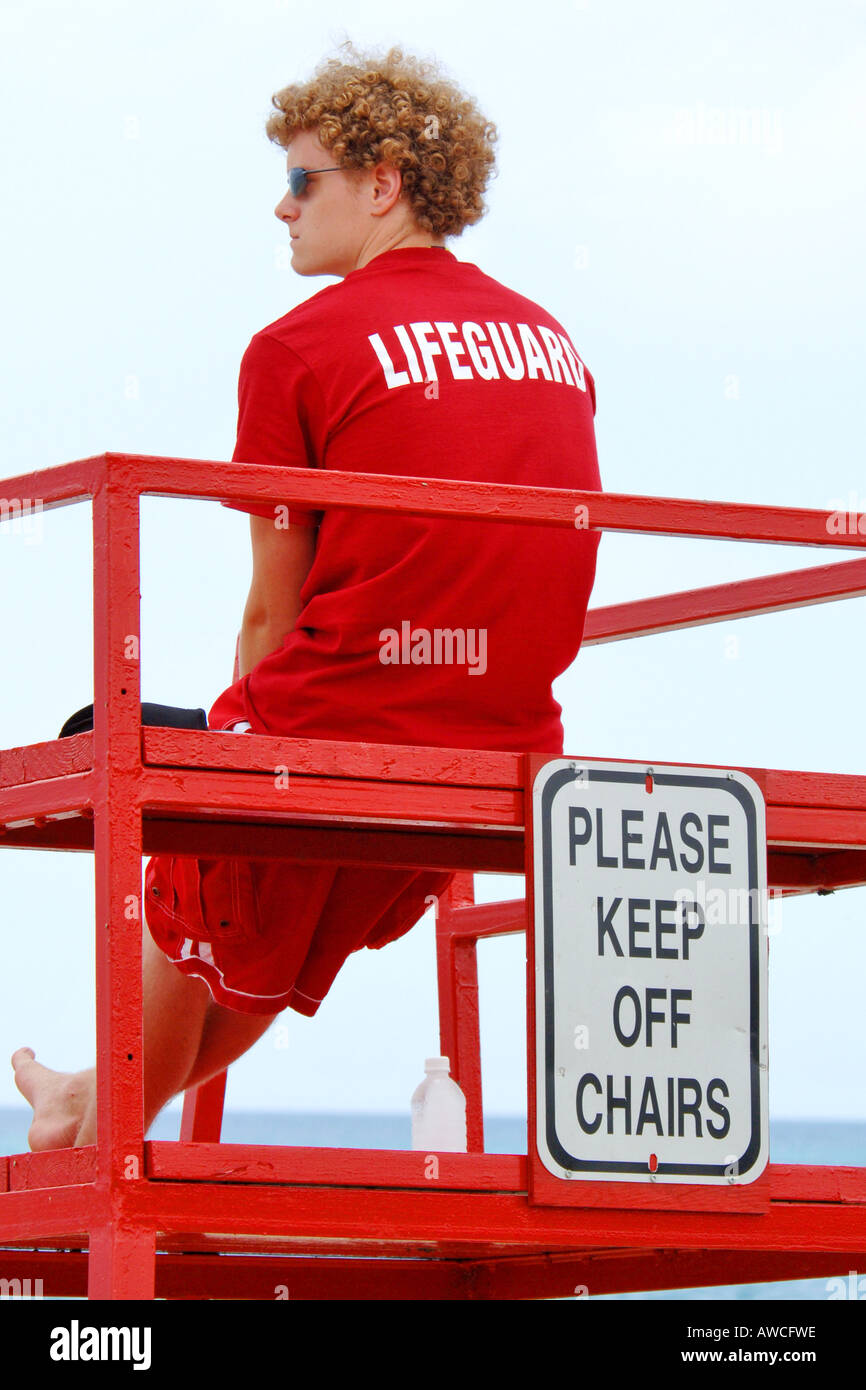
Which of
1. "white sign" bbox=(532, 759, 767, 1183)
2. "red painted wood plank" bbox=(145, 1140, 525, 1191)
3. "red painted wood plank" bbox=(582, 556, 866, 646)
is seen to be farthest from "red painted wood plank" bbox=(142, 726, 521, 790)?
"red painted wood plank" bbox=(582, 556, 866, 646)

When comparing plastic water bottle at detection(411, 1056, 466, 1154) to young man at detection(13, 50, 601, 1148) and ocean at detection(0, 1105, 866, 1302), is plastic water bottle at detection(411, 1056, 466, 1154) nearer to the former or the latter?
young man at detection(13, 50, 601, 1148)

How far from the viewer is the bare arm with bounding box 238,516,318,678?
13.7 feet

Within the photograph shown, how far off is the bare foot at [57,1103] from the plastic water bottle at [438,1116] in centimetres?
67

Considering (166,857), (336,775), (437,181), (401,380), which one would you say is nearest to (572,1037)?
(336,775)

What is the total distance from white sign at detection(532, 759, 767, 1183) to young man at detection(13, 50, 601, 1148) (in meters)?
0.29

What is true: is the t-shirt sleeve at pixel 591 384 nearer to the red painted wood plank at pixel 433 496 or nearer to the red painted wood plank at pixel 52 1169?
the red painted wood plank at pixel 433 496

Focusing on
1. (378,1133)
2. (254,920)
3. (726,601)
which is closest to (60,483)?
(254,920)

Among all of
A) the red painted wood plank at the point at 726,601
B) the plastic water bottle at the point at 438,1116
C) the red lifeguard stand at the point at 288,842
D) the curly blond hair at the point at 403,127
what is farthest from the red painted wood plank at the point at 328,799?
the red painted wood plank at the point at 726,601

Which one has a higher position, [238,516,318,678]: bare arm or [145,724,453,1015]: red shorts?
[238,516,318,678]: bare arm

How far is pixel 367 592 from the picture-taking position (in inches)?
160

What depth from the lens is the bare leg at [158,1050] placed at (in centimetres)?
423

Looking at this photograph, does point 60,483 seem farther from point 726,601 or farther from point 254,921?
point 726,601

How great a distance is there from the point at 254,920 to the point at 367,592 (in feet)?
2.18

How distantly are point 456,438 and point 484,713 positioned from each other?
521 mm
